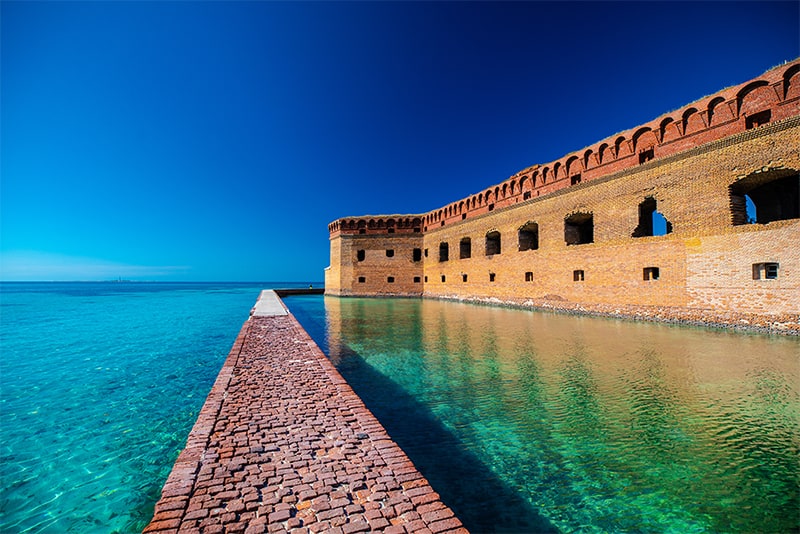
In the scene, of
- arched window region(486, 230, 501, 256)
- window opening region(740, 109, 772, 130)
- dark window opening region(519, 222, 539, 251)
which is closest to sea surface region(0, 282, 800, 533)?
window opening region(740, 109, 772, 130)

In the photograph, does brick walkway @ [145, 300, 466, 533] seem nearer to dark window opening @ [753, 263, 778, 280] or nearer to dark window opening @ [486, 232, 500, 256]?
dark window opening @ [753, 263, 778, 280]

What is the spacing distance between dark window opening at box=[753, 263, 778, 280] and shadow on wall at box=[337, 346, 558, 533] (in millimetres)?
10250

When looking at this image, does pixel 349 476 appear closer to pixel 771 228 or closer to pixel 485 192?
pixel 771 228

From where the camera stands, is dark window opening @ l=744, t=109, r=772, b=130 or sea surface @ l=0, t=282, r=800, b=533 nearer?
sea surface @ l=0, t=282, r=800, b=533

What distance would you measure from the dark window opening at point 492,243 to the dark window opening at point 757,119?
11528 mm

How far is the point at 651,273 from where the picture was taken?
41.1ft

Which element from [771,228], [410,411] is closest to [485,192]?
[771,228]

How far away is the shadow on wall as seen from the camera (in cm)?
258

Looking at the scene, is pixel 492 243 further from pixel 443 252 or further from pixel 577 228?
pixel 443 252

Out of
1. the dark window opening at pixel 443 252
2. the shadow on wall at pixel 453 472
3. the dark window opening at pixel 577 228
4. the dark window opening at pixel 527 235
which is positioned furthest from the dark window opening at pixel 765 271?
the dark window opening at pixel 443 252

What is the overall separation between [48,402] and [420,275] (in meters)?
24.4

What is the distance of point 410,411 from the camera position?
4664 millimetres

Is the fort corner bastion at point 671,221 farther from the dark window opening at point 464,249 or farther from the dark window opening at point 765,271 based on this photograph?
the dark window opening at point 464,249

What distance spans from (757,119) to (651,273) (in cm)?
502
